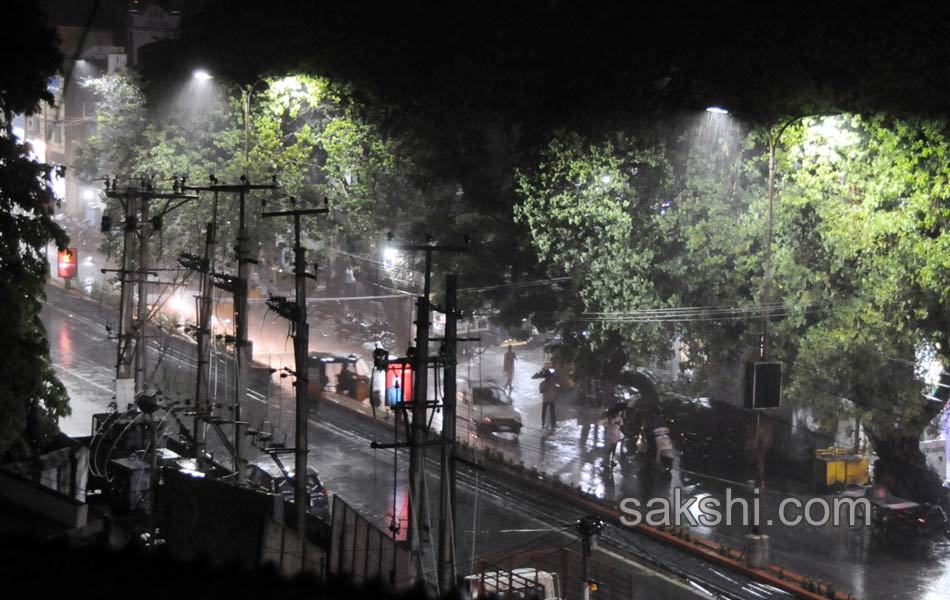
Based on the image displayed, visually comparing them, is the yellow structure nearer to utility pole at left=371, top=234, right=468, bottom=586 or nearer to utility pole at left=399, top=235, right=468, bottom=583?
utility pole at left=371, top=234, right=468, bottom=586

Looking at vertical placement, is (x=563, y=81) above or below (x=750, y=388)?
above

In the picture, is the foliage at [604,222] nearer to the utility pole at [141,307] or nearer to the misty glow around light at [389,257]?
the misty glow around light at [389,257]

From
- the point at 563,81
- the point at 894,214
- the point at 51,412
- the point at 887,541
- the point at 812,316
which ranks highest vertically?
the point at 563,81

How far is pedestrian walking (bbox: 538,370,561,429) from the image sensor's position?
92.1 feet

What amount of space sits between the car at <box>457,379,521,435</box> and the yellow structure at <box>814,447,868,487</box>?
7.36m

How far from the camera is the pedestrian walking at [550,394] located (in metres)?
28.1

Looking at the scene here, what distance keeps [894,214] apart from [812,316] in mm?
2650

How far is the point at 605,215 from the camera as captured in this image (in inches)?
1029

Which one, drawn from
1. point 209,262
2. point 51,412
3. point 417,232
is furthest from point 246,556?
point 417,232

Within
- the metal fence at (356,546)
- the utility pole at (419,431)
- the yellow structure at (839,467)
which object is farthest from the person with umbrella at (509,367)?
the utility pole at (419,431)

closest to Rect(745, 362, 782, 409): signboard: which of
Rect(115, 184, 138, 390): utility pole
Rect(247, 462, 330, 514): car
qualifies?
Rect(247, 462, 330, 514): car

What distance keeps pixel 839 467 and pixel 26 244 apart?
16.4 meters

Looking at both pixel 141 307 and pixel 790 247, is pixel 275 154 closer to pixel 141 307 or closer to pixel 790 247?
pixel 141 307

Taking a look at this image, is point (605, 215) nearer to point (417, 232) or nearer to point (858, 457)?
point (417, 232)
